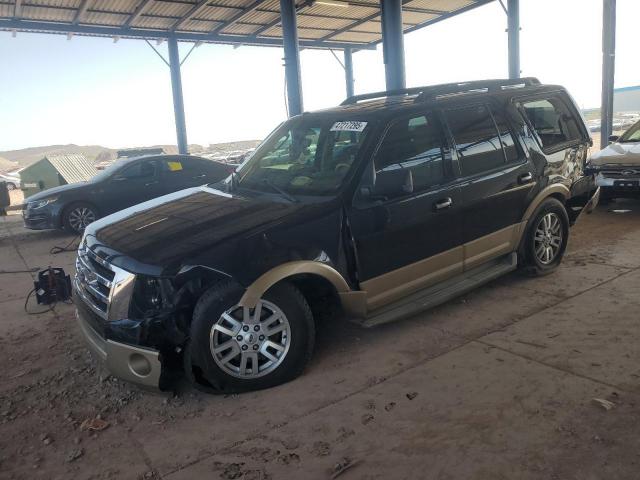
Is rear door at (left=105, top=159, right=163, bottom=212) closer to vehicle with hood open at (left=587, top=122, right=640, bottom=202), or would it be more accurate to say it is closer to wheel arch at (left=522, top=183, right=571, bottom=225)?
wheel arch at (left=522, top=183, right=571, bottom=225)

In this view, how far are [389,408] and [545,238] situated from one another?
2895mm

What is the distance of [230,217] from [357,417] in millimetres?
1533

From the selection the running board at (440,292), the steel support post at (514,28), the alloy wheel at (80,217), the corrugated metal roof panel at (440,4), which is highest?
the corrugated metal roof panel at (440,4)

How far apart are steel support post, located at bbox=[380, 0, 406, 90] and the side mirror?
298 inches

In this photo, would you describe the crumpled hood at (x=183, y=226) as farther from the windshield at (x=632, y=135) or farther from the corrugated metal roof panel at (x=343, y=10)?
the corrugated metal roof panel at (x=343, y=10)

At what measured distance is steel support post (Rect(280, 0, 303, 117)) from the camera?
43.2 ft

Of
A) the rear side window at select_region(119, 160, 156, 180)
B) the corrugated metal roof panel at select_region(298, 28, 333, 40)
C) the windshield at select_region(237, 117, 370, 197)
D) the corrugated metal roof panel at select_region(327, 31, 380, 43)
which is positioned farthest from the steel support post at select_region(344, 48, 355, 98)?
the windshield at select_region(237, 117, 370, 197)

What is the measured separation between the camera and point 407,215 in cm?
395

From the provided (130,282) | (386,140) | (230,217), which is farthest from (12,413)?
(386,140)

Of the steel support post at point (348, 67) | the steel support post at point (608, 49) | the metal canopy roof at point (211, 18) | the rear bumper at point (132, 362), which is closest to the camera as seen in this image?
the rear bumper at point (132, 362)

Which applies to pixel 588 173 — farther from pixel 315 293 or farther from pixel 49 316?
pixel 49 316

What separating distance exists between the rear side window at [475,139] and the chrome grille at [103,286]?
2760 millimetres

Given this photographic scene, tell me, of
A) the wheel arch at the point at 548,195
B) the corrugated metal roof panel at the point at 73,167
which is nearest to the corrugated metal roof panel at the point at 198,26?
the corrugated metal roof panel at the point at 73,167

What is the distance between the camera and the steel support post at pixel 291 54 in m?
13.2
